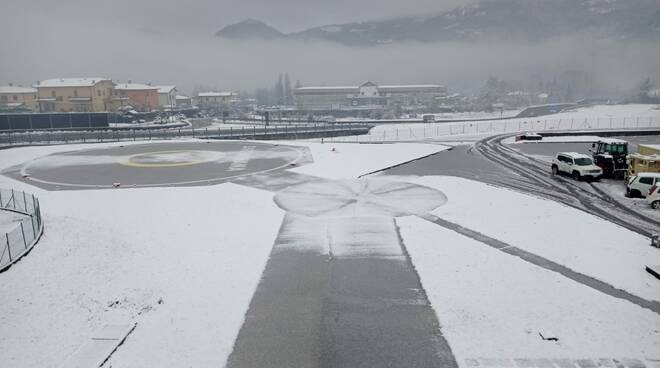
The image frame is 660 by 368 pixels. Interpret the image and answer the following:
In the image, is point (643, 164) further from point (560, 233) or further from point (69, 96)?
point (69, 96)

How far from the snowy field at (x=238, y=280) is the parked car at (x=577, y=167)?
9.11m

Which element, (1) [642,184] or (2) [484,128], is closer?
(1) [642,184]

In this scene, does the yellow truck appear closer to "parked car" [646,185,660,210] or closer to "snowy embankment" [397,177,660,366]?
"parked car" [646,185,660,210]

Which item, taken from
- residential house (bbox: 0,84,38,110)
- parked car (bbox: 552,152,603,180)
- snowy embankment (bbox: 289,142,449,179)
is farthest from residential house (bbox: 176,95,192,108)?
parked car (bbox: 552,152,603,180)

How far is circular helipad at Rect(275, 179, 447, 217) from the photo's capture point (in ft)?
81.5

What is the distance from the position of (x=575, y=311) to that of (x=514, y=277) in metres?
2.68

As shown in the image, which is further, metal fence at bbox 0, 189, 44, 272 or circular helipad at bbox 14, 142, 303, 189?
circular helipad at bbox 14, 142, 303, 189

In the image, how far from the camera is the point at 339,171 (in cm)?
3625

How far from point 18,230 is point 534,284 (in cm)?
2531

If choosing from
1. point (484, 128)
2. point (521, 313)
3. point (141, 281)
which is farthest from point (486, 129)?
point (141, 281)

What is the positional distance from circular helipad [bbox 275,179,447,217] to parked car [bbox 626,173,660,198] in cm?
1216

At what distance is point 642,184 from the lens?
89.9 ft

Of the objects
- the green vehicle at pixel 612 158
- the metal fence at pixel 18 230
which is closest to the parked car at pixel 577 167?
the green vehicle at pixel 612 158

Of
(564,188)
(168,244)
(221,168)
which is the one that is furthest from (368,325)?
(221,168)
